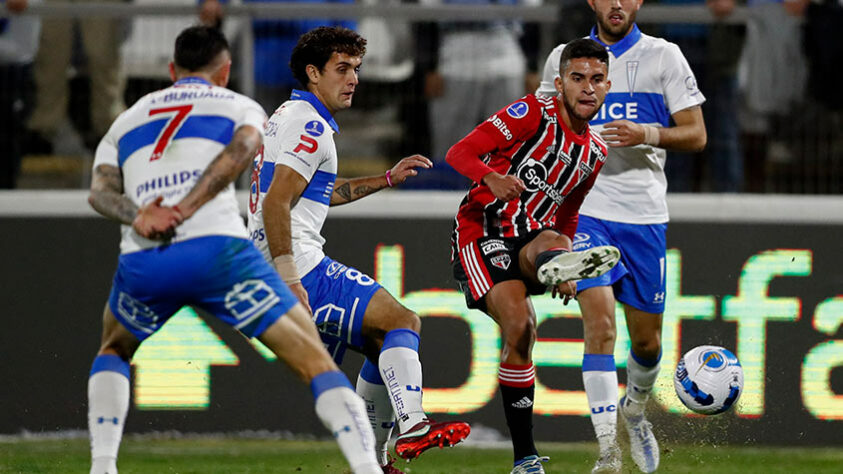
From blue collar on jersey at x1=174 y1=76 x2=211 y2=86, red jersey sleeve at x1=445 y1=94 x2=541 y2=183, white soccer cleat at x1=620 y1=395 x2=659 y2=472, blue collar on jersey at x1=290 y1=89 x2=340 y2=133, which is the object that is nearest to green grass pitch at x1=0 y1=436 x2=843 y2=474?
white soccer cleat at x1=620 y1=395 x2=659 y2=472

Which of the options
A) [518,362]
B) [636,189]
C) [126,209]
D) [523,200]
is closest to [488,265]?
[523,200]

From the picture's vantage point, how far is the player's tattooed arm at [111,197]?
211 inches

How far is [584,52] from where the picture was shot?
22.3 ft

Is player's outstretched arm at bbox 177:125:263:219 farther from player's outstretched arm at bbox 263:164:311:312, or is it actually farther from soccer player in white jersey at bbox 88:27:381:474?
player's outstretched arm at bbox 263:164:311:312

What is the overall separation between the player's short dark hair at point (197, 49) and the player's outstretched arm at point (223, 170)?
40cm

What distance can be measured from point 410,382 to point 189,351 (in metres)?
2.93

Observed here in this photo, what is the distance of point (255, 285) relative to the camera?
17.5 ft

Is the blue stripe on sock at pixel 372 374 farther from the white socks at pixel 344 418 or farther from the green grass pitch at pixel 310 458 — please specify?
the white socks at pixel 344 418

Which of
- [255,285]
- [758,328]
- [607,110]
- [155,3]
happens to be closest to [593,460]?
[758,328]

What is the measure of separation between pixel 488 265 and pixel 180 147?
6.53 ft

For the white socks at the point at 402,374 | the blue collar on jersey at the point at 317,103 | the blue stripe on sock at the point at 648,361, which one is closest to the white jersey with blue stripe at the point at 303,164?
the blue collar on jersey at the point at 317,103

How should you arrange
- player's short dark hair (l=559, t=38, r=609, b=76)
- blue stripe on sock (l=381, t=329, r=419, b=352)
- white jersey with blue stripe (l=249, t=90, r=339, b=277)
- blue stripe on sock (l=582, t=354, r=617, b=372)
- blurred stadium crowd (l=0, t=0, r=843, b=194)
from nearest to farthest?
white jersey with blue stripe (l=249, t=90, r=339, b=277)
blue stripe on sock (l=381, t=329, r=419, b=352)
player's short dark hair (l=559, t=38, r=609, b=76)
blue stripe on sock (l=582, t=354, r=617, b=372)
blurred stadium crowd (l=0, t=0, r=843, b=194)

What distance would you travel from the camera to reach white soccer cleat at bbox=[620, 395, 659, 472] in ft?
25.0

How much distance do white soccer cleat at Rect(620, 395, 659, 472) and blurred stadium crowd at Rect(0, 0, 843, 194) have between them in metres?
1.94
